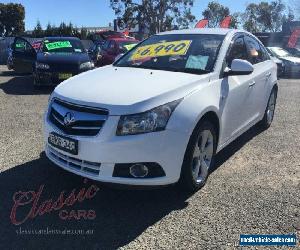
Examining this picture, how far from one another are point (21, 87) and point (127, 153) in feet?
29.9

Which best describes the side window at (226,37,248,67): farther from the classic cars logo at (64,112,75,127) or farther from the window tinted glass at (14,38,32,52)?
the window tinted glass at (14,38,32,52)

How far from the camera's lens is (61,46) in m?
12.3

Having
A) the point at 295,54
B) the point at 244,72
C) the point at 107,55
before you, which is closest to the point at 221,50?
the point at 244,72

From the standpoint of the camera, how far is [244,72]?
188 inches

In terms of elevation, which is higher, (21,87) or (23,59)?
(23,59)

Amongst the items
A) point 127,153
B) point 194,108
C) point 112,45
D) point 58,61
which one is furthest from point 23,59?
Answer: point 127,153

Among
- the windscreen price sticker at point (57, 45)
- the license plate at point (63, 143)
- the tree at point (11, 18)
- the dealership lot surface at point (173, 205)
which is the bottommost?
the dealership lot surface at point (173, 205)

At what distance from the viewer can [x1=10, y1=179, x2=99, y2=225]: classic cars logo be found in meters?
3.84

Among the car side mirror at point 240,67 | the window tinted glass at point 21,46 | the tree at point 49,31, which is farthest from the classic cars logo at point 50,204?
the tree at point 49,31

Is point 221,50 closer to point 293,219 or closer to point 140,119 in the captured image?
point 140,119

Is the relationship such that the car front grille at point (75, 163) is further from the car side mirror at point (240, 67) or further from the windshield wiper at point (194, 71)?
the car side mirror at point (240, 67)

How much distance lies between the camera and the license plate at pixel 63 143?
3869mm

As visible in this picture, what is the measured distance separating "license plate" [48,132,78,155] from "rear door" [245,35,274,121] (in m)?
2.82

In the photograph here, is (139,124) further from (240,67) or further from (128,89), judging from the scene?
(240,67)
